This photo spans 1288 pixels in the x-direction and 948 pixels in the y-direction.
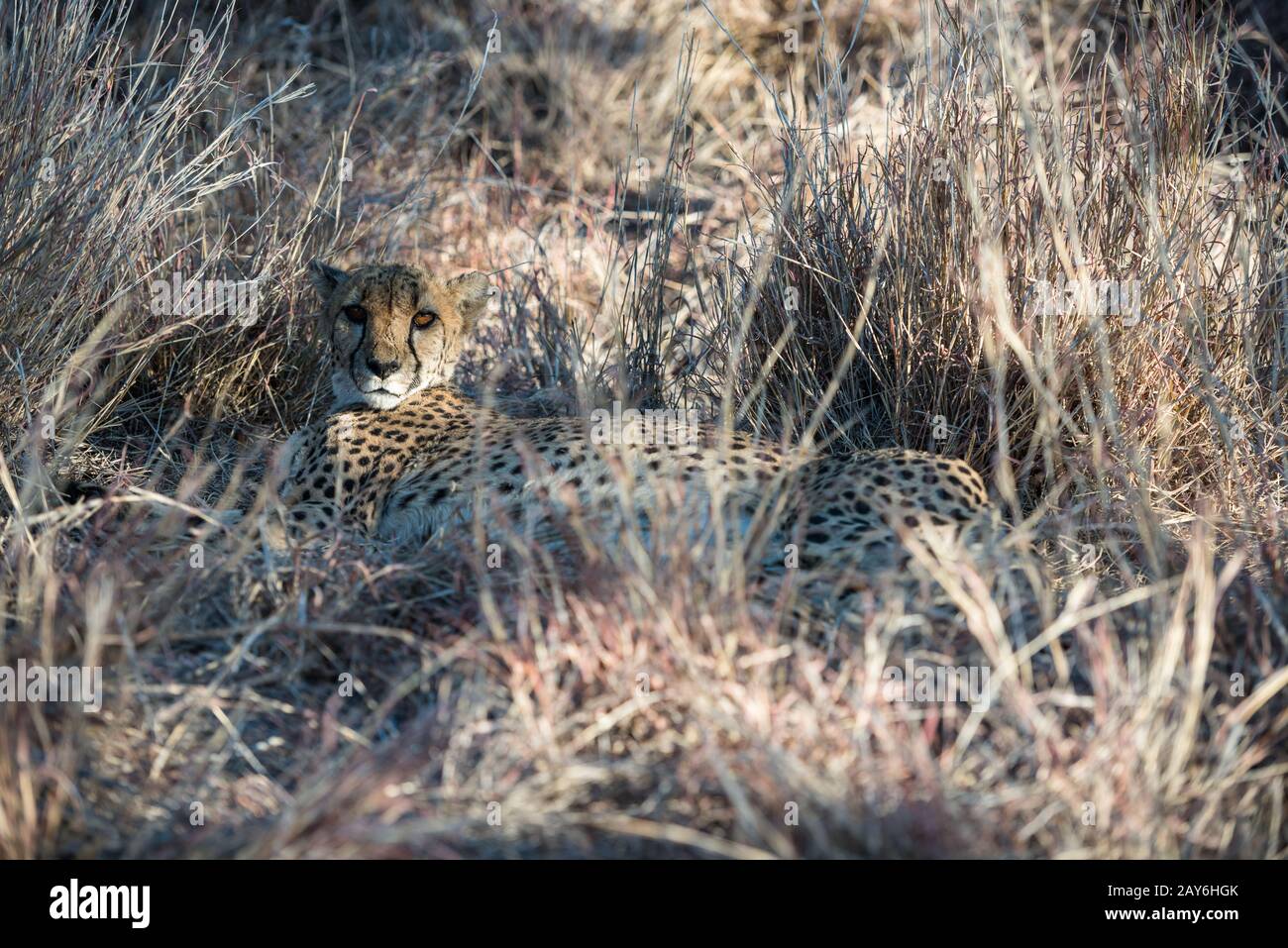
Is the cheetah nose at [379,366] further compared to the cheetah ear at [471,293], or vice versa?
the cheetah ear at [471,293]

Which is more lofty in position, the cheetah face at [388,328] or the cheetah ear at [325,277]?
the cheetah ear at [325,277]

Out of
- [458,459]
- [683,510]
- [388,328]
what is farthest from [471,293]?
[683,510]

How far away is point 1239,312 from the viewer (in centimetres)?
402

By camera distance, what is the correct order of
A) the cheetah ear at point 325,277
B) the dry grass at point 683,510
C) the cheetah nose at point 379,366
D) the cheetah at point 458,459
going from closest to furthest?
the dry grass at point 683,510
the cheetah at point 458,459
the cheetah nose at point 379,366
the cheetah ear at point 325,277

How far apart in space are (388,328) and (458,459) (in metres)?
0.44

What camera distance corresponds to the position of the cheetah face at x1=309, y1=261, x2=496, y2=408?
13.0ft

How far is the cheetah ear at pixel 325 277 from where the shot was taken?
4145mm

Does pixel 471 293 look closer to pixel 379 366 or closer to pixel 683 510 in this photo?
pixel 379 366

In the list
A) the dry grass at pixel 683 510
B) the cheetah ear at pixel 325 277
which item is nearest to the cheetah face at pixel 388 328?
the cheetah ear at pixel 325 277

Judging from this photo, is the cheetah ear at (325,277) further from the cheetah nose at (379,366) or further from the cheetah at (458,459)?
the cheetah nose at (379,366)

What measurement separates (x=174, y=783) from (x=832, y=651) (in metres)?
1.27

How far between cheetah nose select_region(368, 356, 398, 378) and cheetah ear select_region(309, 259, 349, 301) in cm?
33
